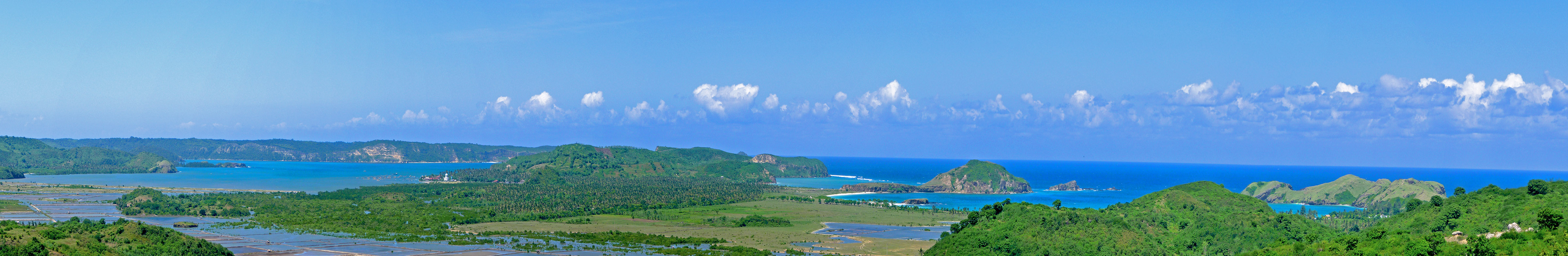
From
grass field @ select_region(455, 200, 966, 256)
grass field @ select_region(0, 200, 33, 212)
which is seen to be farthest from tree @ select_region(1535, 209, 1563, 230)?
grass field @ select_region(0, 200, 33, 212)

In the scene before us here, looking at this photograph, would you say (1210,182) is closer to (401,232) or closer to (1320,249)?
(1320,249)

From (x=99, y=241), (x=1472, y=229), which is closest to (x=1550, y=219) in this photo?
(x=1472, y=229)

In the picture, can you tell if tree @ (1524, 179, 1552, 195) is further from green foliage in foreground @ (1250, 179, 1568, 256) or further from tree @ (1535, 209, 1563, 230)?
tree @ (1535, 209, 1563, 230)

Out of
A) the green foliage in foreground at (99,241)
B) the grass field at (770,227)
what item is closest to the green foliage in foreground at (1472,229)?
the grass field at (770,227)

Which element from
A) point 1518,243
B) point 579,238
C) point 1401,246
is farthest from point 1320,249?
point 579,238

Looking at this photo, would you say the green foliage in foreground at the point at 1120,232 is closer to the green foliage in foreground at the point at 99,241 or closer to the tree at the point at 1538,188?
the tree at the point at 1538,188
